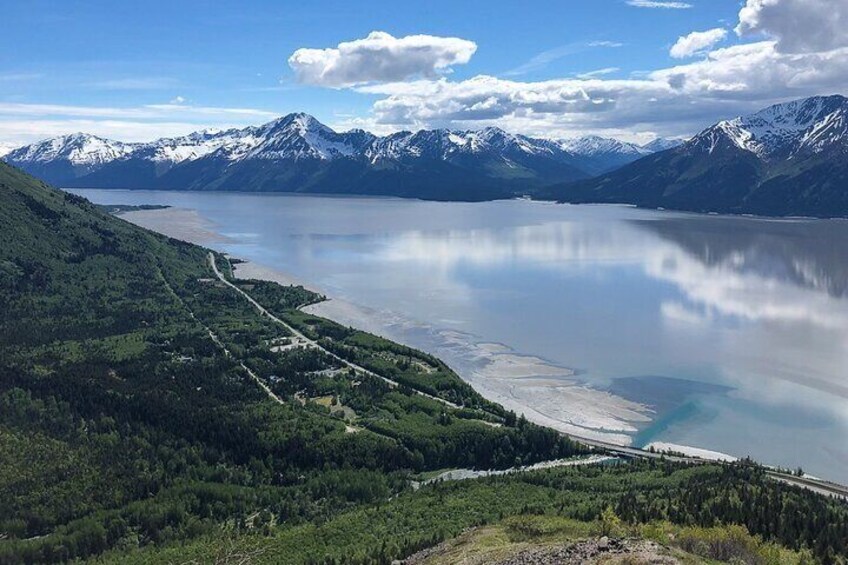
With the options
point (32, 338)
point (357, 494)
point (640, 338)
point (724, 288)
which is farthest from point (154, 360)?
point (724, 288)

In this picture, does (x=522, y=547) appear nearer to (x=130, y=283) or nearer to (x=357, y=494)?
(x=357, y=494)

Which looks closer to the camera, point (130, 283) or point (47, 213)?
point (130, 283)

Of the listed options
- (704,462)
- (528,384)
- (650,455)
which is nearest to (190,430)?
(528,384)

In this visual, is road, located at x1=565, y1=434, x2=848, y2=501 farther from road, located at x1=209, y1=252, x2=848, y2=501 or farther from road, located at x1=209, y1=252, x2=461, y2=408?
road, located at x1=209, y1=252, x2=461, y2=408

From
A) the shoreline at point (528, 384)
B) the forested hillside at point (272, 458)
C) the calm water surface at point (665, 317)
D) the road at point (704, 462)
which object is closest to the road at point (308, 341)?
the forested hillside at point (272, 458)

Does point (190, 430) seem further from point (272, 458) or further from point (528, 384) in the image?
point (528, 384)

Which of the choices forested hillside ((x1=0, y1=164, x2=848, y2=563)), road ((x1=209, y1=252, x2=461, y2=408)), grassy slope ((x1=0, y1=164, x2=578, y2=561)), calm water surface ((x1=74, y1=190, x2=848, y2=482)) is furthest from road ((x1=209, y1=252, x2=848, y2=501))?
calm water surface ((x1=74, y1=190, x2=848, y2=482))
